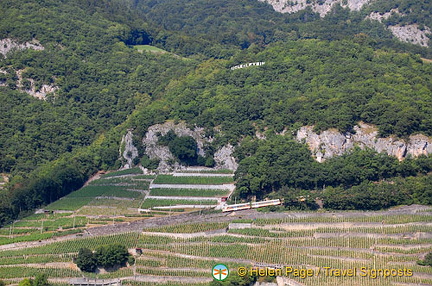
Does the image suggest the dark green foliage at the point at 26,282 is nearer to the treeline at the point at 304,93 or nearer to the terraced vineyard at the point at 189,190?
the terraced vineyard at the point at 189,190

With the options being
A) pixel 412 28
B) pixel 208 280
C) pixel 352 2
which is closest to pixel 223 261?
pixel 208 280

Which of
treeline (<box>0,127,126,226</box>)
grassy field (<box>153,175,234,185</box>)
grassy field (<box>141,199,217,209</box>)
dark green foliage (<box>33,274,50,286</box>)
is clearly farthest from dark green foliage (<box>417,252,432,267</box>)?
treeline (<box>0,127,126,226</box>)

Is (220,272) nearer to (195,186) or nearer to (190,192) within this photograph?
(190,192)

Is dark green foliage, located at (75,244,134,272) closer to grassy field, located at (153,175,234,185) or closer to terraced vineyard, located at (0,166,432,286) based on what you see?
terraced vineyard, located at (0,166,432,286)

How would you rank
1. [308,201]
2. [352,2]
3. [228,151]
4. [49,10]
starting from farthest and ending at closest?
[352,2]
[49,10]
[228,151]
[308,201]

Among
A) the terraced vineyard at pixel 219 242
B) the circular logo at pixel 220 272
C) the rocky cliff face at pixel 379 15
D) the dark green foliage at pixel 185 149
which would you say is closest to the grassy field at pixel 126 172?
the dark green foliage at pixel 185 149

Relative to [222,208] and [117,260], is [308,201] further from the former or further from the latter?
[117,260]

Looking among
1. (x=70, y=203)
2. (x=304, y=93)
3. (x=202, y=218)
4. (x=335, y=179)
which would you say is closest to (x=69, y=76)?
(x=304, y=93)
